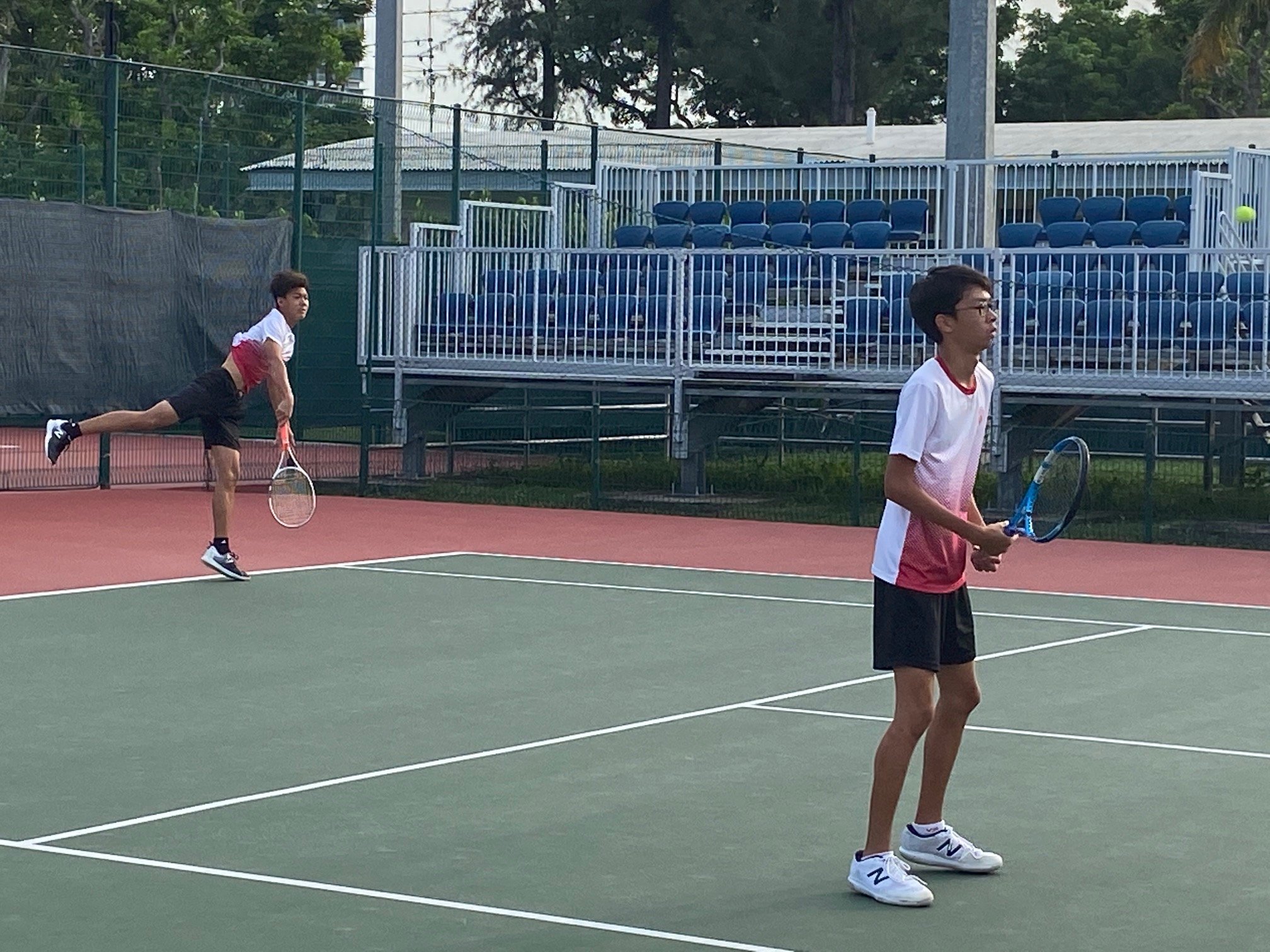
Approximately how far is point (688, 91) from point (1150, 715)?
50880 mm

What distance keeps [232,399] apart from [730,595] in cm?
→ 333

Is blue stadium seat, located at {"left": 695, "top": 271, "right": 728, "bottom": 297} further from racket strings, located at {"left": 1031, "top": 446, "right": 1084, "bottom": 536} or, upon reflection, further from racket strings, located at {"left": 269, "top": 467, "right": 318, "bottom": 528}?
racket strings, located at {"left": 1031, "top": 446, "right": 1084, "bottom": 536}

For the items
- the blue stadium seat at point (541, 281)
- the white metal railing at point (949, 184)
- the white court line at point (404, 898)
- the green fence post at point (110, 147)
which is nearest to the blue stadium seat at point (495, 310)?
the blue stadium seat at point (541, 281)

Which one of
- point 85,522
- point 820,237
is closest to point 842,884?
point 85,522

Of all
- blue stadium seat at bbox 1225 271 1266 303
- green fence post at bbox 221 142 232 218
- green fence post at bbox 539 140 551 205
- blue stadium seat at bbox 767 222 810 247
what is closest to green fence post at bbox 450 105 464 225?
green fence post at bbox 539 140 551 205

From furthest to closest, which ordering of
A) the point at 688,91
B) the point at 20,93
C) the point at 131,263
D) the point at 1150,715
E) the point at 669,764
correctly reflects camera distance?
the point at 688,91
the point at 131,263
the point at 20,93
the point at 1150,715
the point at 669,764

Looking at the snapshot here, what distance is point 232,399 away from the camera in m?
14.4

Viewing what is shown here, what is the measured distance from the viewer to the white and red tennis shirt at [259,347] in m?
14.4

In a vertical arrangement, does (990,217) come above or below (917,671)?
above

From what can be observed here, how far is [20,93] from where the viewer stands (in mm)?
19125

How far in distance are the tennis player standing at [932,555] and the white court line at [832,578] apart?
24.2 ft

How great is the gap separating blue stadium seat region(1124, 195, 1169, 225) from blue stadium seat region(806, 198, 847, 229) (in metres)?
3.00

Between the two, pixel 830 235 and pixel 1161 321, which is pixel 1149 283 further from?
pixel 830 235

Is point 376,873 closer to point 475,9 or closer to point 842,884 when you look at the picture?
point 842,884
